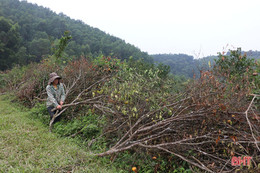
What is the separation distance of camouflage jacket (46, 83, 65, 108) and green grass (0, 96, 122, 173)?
104cm

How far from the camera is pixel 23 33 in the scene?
47906mm

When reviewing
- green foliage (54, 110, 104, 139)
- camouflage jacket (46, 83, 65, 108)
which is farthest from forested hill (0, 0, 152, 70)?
green foliage (54, 110, 104, 139)

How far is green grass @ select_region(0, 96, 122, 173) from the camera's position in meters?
2.67

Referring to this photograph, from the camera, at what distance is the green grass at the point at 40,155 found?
267 centimetres

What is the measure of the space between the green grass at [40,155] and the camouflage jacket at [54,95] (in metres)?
1.04

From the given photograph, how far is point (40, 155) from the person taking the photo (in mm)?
3004

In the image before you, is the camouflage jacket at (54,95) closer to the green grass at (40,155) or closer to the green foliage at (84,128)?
the green foliage at (84,128)

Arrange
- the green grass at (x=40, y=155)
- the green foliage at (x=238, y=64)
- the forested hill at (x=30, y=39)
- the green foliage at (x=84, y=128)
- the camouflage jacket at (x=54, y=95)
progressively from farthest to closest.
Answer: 1. the forested hill at (x=30, y=39)
2. the green foliage at (x=238, y=64)
3. the camouflage jacket at (x=54, y=95)
4. the green foliage at (x=84, y=128)
5. the green grass at (x=40, y=155)

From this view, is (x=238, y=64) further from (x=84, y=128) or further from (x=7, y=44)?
(x=7, y=44)

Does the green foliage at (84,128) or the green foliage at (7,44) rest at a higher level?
the green foliage at (7,44)

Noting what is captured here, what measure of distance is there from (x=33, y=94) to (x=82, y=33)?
6218cm
